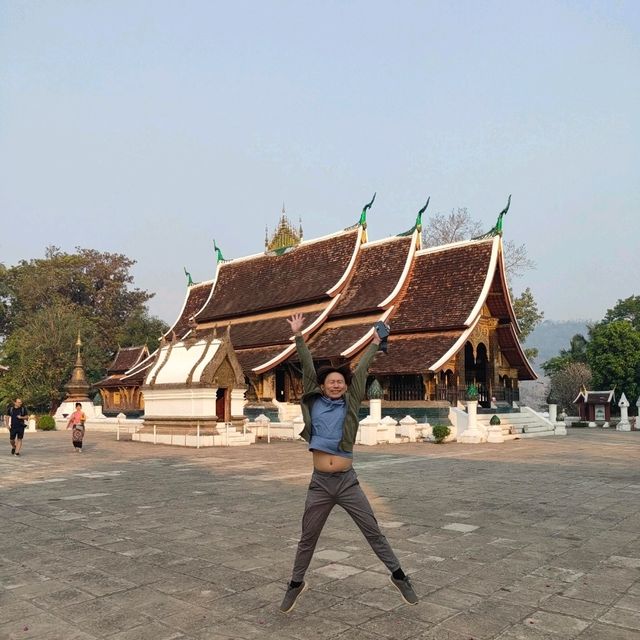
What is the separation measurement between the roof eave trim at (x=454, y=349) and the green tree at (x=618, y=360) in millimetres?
22528

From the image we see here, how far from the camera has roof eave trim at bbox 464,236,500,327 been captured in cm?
2411

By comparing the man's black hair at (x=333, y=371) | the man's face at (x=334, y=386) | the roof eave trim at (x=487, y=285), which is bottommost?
the man's face at (x=334, y=386)

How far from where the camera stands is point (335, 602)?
14.3ft

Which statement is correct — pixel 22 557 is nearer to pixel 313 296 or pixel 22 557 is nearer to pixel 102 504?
pixel 102 504

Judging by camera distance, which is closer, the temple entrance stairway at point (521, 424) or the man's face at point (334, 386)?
the man's face at point (334, 386)

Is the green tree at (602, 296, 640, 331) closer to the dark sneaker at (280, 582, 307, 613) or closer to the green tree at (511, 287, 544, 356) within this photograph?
the green tree at (511, 287, 544, 356)

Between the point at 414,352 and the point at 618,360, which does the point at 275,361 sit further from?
the point at 618,360

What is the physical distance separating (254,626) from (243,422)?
1690cm

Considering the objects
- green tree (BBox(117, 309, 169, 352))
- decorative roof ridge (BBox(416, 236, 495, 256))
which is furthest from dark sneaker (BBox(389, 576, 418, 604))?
green tree (BBox(117, 309, 169, 352))

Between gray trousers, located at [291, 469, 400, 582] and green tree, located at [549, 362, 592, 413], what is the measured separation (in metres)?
47.3

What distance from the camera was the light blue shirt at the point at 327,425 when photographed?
4273 millimetres

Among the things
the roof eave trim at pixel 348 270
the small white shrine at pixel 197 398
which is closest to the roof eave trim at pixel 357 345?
the roof eave trim at pixel 348 270

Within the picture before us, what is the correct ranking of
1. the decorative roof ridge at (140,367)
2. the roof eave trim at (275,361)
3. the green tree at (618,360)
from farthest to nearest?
the green tree at (618,360)
the decorative roof ridge at (140,367)
the roof eave trim at (275,361)

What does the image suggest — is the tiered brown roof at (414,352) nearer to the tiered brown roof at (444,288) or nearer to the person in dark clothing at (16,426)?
the tiered brown roof at (444,288)
